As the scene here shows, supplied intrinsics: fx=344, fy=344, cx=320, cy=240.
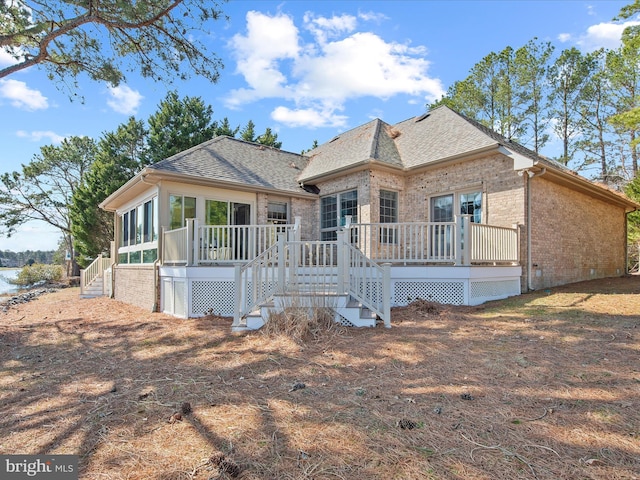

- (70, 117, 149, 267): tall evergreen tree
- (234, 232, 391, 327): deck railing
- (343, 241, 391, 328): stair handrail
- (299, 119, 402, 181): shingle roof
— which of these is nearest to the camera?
(343, 241, 391, 328): stair handrail

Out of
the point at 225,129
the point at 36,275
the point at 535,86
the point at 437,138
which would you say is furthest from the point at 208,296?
the point at 36,275

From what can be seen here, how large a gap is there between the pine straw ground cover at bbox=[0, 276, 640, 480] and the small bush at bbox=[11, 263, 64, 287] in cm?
2611

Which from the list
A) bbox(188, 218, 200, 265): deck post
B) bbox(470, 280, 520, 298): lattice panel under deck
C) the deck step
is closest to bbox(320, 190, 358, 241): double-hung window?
bbox(470, 280, 520, 298): lattice panel under deck

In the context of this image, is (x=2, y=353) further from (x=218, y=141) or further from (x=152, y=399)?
(x=218, y=141)

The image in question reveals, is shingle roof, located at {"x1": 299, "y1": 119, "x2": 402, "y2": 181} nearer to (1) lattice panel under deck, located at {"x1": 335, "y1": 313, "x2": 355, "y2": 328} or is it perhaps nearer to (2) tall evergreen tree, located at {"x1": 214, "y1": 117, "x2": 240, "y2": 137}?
(1) lattice panel under deck, located at {"x1": 335, "y1": 313, "x2": 355, "y2": 328}

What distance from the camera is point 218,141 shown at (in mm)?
12992

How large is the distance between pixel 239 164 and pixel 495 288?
867 cm

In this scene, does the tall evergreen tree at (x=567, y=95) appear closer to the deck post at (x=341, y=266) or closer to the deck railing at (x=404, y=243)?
the deck railing at (x=404, y=243)

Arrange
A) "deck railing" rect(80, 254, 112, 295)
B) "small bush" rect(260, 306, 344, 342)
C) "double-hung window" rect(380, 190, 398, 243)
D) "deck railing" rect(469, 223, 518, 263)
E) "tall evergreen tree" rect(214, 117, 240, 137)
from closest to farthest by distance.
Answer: "small bush" rect(260, 306, 344, 342)
"deck railing" rect(469, 223, 518, 263)
"double-hung window" rect(380, 190, 398, 243)
"deck railing" rect(80, 254, 112, 295)
"tall evergreen tree" rect(214, 117, 240, 137)

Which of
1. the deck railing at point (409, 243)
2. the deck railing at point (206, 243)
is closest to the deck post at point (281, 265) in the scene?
the deck railing at point (206, 243)

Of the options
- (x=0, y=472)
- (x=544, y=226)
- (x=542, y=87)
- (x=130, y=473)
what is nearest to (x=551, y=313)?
(x=544, y=226)

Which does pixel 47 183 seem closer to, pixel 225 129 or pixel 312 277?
pixel 225 129

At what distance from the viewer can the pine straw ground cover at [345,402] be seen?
218 cm

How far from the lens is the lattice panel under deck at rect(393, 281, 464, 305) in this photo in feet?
25.7
